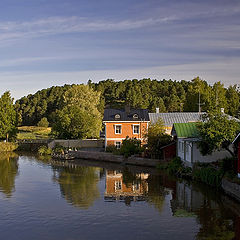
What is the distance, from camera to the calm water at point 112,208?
2020cm

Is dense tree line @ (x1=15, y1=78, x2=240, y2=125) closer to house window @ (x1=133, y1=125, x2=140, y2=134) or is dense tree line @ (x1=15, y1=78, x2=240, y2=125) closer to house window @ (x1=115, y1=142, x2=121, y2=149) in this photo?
house window @ (x1=133, y1=125, x2=140, y2=134)

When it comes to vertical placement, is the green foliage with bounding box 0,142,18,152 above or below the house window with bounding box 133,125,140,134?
below

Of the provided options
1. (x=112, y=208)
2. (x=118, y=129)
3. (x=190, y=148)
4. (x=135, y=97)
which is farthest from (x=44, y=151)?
(x=135, y=97)

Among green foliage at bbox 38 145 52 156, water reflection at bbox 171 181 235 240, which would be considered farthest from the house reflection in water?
green foliage at bbox 38 145 52 156

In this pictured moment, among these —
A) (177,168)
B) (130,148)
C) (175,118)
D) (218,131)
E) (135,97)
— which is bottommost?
(177,168)

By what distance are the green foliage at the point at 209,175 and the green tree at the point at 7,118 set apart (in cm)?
4462

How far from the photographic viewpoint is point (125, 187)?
110 feet

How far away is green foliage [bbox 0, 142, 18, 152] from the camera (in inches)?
Result: 2666

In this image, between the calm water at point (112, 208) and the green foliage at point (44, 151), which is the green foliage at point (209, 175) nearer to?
the calm water at point (112, 208)

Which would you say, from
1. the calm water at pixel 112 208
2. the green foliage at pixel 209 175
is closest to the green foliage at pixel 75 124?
the calm water at pixel 112 208

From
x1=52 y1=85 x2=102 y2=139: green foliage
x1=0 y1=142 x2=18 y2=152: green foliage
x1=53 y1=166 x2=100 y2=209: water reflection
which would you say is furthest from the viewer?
x1=0 y1=142 x2=18 y2=152: green foliage

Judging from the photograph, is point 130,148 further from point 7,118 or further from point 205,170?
point 7,118

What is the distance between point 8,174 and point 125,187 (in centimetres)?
1485

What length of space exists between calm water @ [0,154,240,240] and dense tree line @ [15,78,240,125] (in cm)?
4203
